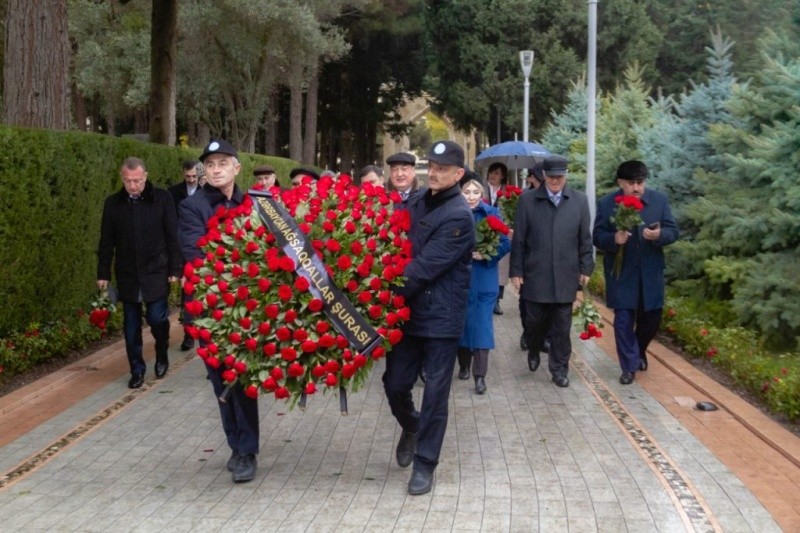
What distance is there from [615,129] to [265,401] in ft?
50.6

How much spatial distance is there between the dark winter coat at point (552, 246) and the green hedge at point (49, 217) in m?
4.62

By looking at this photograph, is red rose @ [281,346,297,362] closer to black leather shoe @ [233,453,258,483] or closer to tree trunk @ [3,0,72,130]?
black leather shoe @ [233,453,258,483]

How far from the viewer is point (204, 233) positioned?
727 cm

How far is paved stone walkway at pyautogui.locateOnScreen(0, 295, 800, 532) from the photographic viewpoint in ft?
19.3

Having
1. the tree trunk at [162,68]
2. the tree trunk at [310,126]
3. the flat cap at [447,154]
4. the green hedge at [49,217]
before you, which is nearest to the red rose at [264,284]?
the flat cap at [447,154]

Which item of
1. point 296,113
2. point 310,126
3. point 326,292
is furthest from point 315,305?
point 310,126

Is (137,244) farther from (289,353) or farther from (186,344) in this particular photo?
(289,353)

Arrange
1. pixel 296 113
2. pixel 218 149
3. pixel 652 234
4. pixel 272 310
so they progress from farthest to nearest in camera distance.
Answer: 1. pixel 296 113
2. pixel 652 234
3. pixel 218 149
4. pixel 272 310

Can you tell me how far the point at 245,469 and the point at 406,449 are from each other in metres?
Answer: 1.00

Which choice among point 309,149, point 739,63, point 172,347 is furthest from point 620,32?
point 172,347

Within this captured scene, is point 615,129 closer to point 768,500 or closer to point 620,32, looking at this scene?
point 768,500

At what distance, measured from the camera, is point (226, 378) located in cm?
595

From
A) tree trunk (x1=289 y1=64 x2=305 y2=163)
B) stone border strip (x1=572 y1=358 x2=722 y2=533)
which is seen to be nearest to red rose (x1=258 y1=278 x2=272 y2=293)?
stone border strip (x1=572 y1=358 x2=722 y2=533)

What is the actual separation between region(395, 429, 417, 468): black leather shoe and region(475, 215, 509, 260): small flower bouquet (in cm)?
275
